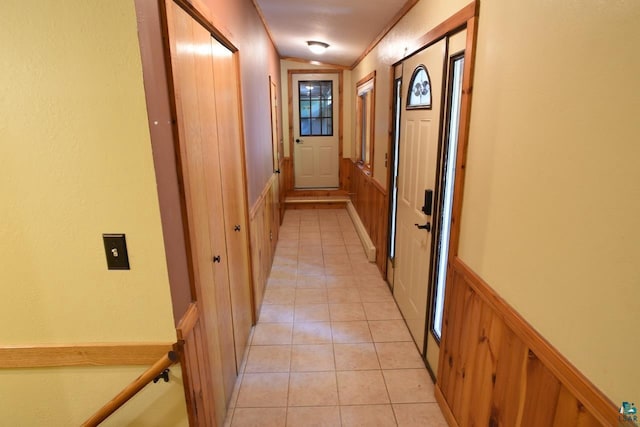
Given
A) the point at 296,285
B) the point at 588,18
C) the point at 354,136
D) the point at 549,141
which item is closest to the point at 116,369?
the point at 549,141

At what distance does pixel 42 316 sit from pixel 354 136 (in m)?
5.63

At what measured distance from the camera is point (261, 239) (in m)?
3.30

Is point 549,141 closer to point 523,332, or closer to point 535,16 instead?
point 535,16

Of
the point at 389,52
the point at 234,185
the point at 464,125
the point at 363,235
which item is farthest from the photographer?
the point at 363,235

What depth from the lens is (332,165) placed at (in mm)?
6855

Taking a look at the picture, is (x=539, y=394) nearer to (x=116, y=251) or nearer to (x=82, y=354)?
(x=116, y=251)

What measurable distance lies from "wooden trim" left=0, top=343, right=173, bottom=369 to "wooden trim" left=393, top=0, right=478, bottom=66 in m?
1.82

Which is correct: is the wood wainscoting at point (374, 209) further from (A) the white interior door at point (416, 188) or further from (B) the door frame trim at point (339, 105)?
(B) the door frame trim at point (339, 105)

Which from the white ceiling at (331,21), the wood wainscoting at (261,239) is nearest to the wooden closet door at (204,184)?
the wood wainscoting at (261,239)

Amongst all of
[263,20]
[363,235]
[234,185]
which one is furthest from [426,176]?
[263,20]

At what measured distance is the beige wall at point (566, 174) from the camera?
2.72ft

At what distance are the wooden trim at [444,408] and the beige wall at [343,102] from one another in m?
4.90

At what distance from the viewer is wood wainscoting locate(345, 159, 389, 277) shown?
11.8 ft

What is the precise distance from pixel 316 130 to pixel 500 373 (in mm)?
5807
